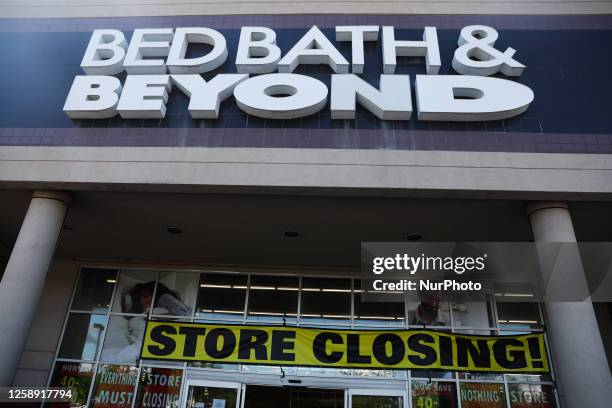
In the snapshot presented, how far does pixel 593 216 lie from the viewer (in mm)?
8688

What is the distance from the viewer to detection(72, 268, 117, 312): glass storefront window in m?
12.2

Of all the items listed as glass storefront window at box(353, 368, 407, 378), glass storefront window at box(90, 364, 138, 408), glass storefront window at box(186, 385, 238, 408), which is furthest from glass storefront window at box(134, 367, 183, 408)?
glass storefront window at box(353, 368, 407, 378)

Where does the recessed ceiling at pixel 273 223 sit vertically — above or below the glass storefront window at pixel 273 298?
above

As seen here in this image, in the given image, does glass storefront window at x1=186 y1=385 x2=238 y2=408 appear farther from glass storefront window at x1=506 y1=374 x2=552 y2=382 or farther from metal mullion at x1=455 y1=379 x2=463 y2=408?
glass storefront window at x1=506 y1=374 x2=552 y2=382

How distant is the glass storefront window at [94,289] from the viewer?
40.2 ft

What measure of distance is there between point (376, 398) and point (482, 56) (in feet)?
27.7

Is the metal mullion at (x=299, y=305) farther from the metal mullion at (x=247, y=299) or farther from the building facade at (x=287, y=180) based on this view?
the metal mullion at (x=247, y=299)

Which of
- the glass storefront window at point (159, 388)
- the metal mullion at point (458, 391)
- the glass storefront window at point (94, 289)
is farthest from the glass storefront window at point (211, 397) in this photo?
the metal mullion at point (458, 391)

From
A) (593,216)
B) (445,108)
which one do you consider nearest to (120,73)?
(445,108)

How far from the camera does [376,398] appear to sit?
10.8m

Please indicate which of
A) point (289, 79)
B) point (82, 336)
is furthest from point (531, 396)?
point (82, 336)

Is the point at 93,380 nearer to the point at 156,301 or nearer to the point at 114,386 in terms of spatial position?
the point at 114,386

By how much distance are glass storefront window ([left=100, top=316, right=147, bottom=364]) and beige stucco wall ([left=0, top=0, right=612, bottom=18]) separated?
801cm

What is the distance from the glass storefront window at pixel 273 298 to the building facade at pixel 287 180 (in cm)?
6
